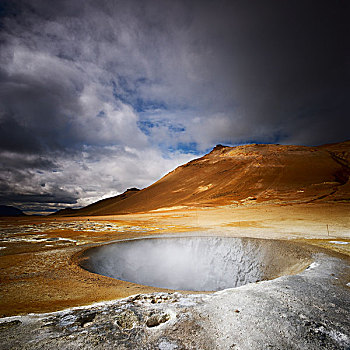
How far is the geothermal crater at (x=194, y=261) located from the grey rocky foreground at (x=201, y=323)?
496 cm

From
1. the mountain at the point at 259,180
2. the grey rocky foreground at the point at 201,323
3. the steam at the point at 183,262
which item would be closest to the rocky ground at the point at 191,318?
the grey rocky foreground at the point at 201,323

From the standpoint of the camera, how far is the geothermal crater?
8383mm

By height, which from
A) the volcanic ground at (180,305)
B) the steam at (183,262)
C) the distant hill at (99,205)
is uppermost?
the distant hill at (99,205)

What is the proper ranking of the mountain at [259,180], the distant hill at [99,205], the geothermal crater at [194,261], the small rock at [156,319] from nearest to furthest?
the small rock at [156,319] < the geothermal crater at [194,261] < the mountain at [259,180] < the distant hill at [99,205]

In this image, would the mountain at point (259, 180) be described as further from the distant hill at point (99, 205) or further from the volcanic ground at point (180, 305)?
the volcanic ground at point (180, 305)

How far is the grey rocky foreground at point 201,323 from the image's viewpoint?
7.40 feet

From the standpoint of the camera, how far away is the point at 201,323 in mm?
2656

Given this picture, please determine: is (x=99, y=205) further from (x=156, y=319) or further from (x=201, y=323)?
(x=201, y=323)

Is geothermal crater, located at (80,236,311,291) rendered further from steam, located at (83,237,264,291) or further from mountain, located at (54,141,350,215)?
mountain, located at (54,141,350,215)

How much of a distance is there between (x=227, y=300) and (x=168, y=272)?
768 cm

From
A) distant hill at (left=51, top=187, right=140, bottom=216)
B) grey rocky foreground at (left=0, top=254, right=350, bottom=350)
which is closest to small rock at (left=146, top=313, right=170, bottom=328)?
grey rocky foreground at (left=0, top=254, right=350, bottom=350)

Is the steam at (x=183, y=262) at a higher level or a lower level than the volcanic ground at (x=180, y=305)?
lower

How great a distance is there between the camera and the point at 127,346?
2.22 metres

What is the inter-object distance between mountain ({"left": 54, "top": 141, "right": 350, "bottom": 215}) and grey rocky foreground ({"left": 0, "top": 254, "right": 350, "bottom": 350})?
1350 inches
